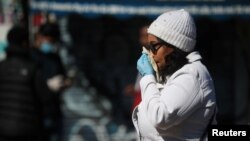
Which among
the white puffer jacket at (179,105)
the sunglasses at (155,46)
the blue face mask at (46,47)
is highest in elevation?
the blue face mask at (46,47)

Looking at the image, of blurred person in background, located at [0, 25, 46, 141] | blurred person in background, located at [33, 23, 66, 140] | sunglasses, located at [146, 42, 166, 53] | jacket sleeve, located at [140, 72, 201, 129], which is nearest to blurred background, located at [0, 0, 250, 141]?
blurred person in background, located at [33, 23, 66, 140]

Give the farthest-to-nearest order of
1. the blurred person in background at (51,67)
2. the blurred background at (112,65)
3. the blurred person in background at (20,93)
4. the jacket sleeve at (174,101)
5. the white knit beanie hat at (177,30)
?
1. the blurred background at (112,65)
2. the blurred person in background at (51,67)
3. the blurred person in background at (20,93)
4. the white knit beanie hat at (177,30)
5. the jacket sleeve at (174,101)

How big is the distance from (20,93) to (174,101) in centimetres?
343

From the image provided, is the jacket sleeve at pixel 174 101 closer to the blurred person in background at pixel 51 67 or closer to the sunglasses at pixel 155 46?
the sunglasses at pixel 155 46

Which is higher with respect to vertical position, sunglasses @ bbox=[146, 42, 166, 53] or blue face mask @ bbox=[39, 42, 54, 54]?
blue face mask @ bbox=[39, 42, 54, 54]

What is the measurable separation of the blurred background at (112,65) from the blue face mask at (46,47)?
54.1 inches

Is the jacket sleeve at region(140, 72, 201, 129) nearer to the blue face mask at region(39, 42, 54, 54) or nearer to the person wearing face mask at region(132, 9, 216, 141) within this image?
the person wearing face mask at region(132, 9, 216, 141)

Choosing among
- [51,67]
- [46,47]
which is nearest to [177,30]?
[51,67]

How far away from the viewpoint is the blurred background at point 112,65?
10211 millimetres

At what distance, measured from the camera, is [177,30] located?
3.82 metres

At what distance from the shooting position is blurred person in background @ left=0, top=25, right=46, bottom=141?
22.6ft

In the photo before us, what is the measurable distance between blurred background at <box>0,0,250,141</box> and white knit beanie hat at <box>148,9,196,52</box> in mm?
6170

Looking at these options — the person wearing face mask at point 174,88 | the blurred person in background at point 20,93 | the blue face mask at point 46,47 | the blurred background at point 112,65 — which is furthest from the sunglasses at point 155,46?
the blurred background at point 112,65

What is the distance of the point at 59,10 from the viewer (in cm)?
918
